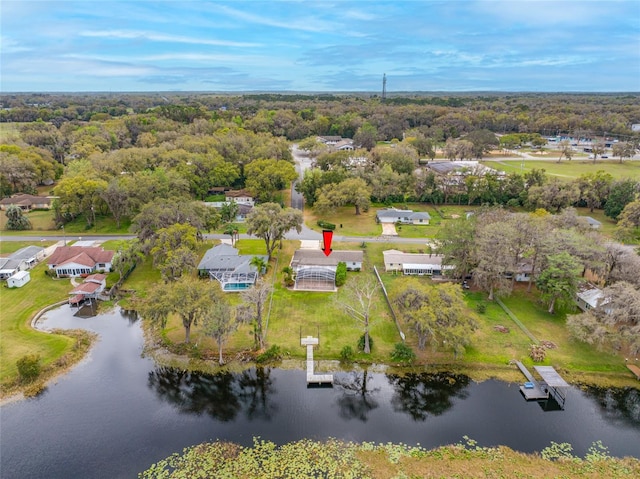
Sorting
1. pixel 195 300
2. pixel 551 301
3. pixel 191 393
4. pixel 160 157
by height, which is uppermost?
pixel 160 157

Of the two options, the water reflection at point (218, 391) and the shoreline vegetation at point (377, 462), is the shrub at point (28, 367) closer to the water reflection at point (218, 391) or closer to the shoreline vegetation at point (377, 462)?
the water reflection at point (218, 391)

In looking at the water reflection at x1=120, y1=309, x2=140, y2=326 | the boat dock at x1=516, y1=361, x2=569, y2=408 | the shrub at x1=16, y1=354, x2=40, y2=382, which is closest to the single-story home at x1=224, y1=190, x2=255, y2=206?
the water reflection at x1=120, y1=309, x2=140, y2=326

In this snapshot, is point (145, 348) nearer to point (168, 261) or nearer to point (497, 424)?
point (168, 261)

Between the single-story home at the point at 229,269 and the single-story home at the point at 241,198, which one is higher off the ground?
the single-story home at the point at 241,198

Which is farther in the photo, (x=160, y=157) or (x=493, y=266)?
(x=160, y=157)

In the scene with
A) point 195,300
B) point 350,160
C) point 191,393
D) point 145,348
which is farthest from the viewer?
point 350,160

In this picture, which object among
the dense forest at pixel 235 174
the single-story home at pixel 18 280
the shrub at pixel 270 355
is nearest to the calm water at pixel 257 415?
the shrub at pixel 270 355

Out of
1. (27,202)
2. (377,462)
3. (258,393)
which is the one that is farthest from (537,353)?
(27,202)

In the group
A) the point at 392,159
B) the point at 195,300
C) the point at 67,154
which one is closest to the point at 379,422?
the point at 195,300
